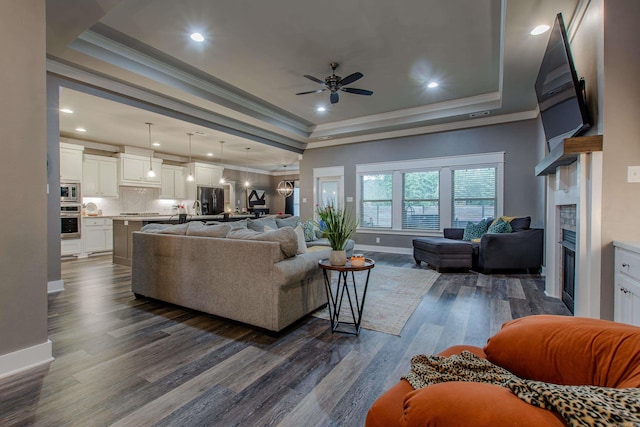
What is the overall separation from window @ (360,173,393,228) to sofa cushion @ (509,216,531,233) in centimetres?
262

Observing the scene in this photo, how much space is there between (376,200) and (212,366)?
19.1 ft

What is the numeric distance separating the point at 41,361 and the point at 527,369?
2.98m

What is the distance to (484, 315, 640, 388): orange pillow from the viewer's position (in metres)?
0.81

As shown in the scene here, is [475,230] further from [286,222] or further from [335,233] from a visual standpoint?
[335,233]

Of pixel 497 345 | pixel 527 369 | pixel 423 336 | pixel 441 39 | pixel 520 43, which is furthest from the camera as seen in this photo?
pixel 441 39

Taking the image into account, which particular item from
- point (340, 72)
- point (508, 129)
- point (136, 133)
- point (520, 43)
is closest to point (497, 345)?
point (520, 43)

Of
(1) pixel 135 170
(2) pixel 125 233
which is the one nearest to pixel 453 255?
(2) pixel 125 233

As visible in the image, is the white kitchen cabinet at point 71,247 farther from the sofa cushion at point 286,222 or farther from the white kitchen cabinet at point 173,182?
the sofa cushion at point 286,222

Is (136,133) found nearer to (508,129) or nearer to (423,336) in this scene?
(423,336)

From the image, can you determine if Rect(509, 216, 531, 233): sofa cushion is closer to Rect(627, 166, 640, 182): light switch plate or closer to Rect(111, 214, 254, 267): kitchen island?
Rect(627, 166, 640, 182): light switch plate

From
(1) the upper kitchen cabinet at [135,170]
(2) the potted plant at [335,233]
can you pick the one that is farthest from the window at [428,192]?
(1) the upper kitchen cabinet at [135,170]

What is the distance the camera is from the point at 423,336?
2.54 meters

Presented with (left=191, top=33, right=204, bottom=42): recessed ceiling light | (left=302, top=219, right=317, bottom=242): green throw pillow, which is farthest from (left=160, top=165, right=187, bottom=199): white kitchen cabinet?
(left=191, top=33, right=204, bottom=42): recessed ceiling light

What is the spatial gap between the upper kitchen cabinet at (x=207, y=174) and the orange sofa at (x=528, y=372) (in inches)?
358
